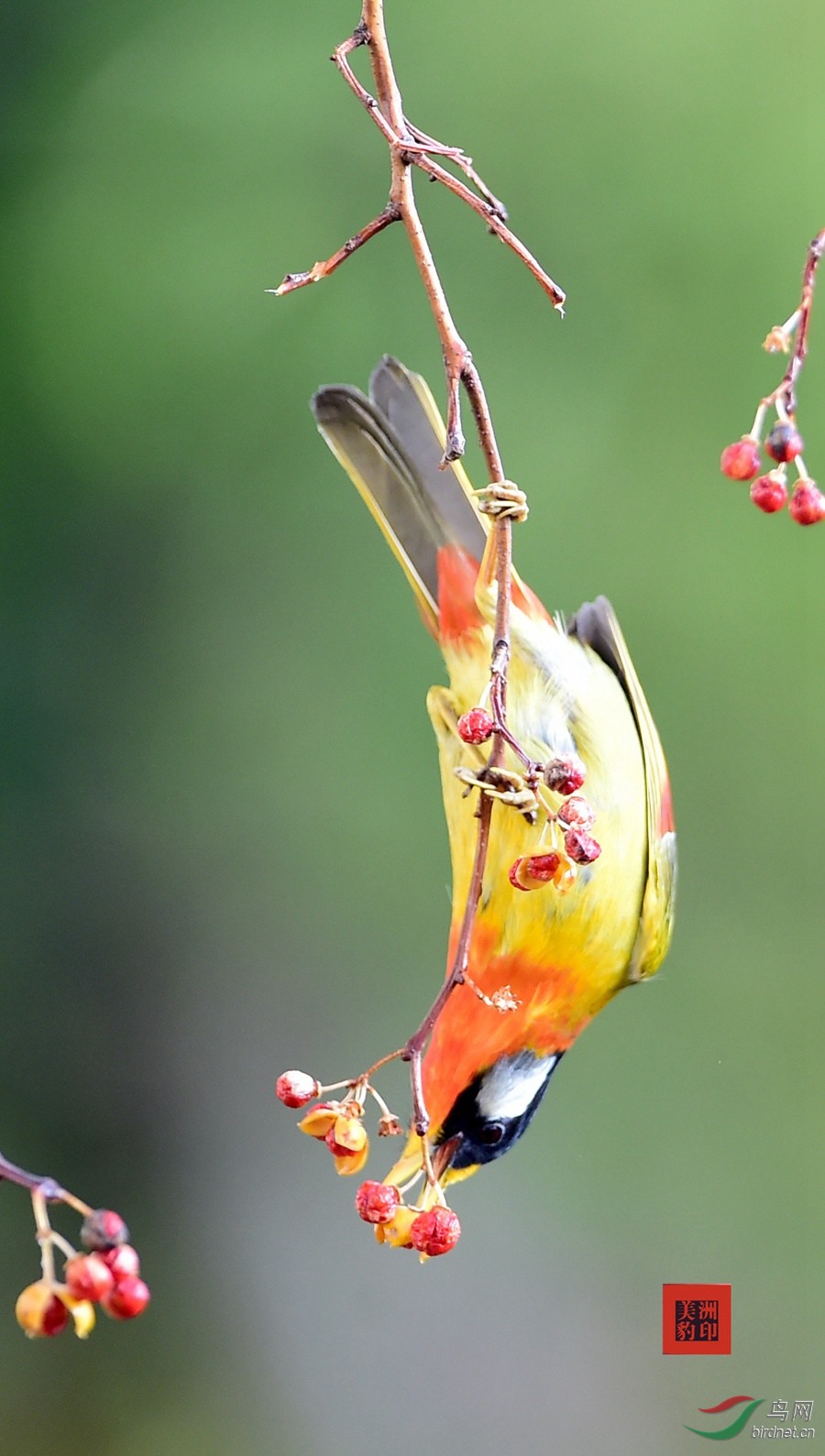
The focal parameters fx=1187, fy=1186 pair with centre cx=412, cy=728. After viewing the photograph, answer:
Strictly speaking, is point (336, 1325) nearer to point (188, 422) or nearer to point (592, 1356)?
point (592, 1356)

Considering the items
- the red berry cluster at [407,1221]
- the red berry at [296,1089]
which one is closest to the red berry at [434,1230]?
the red berry cluster at [407,1221]

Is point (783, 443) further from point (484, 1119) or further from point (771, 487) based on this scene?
point (484, 1119)

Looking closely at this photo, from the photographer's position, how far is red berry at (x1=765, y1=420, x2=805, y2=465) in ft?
2.50

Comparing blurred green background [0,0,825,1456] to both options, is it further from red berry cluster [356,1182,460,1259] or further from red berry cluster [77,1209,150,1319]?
red berry cluster [77,1209,150,1319]

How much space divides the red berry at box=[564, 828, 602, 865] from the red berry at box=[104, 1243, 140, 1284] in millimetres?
340

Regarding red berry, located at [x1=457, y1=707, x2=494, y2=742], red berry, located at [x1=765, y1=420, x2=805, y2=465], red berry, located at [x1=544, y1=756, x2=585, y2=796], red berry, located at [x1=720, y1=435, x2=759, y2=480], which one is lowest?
red berry, located at [x1=544, y1=756, x2=585, y2=796]

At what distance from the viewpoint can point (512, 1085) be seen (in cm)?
122

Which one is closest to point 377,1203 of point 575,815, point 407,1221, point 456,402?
point 407,1221

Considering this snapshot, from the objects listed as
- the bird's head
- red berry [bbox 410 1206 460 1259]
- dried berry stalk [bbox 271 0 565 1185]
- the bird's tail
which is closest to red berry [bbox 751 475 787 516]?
dried berry stalk [bbox 271 0 565 1185]

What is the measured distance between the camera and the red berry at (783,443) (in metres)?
0.76

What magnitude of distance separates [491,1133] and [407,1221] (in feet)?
1.34

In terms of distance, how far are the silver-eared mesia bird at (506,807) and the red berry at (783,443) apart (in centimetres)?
41

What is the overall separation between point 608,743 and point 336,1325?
0.70 meters

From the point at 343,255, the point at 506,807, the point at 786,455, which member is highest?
the point at 343,255
